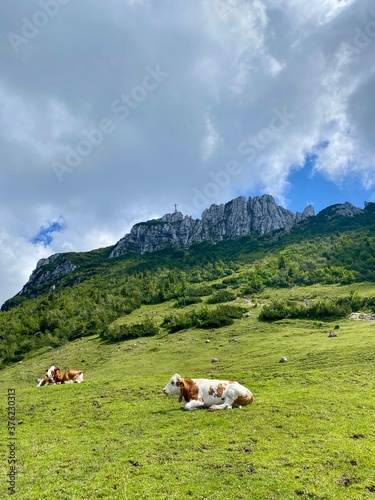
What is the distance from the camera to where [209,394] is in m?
13.5

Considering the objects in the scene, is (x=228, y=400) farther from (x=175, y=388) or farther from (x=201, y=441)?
(x=201, y=441)

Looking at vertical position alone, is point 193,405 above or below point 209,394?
below

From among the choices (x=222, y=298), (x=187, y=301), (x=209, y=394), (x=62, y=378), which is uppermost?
(x=187, y=301)

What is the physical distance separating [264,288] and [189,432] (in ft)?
254

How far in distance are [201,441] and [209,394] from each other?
392cm

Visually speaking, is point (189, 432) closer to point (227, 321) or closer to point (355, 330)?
point (355, 330)

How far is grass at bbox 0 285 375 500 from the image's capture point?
7.03 m

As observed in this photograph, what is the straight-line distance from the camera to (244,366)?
2723 cm

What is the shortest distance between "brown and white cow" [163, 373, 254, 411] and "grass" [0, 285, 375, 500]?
1.76 ft

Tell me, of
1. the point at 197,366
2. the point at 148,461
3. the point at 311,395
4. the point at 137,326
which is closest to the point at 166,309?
the point at 137,326

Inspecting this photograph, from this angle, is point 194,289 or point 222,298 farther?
point 194,289

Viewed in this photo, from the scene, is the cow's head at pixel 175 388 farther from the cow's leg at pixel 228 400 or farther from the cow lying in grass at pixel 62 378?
the cow lying in grass at pixel 62 378
